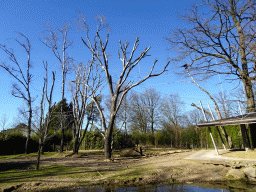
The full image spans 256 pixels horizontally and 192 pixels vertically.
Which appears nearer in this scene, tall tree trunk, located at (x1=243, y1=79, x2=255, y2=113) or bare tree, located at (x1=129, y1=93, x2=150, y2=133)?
tall tree trunk, located at (x1=243, y1=79, x2=255, y2=113)

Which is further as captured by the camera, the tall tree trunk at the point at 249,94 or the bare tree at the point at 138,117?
the bare tree at the point at 138,117

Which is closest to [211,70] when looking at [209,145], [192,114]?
[209,145]

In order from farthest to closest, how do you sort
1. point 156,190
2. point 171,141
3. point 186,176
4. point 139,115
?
point 139,115, point 171,141, point 186,176, point 156,190

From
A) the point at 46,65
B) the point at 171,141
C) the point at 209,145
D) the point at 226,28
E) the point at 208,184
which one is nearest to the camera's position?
the point at 208,184

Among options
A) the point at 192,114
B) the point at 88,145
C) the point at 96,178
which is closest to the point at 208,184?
the point at 96,178

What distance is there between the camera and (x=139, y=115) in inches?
Answer: 1127

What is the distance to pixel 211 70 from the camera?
11.5 meters

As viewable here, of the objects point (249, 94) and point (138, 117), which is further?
point (138, 117)

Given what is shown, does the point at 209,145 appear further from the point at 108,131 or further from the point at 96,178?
the point at 96,178

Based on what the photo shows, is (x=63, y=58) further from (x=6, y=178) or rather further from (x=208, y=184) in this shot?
(x=208, y=184)

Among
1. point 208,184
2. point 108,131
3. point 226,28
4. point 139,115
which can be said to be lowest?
point 208,184

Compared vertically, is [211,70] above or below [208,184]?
above

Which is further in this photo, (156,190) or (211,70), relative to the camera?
(211,70)

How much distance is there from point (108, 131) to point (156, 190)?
595cm
